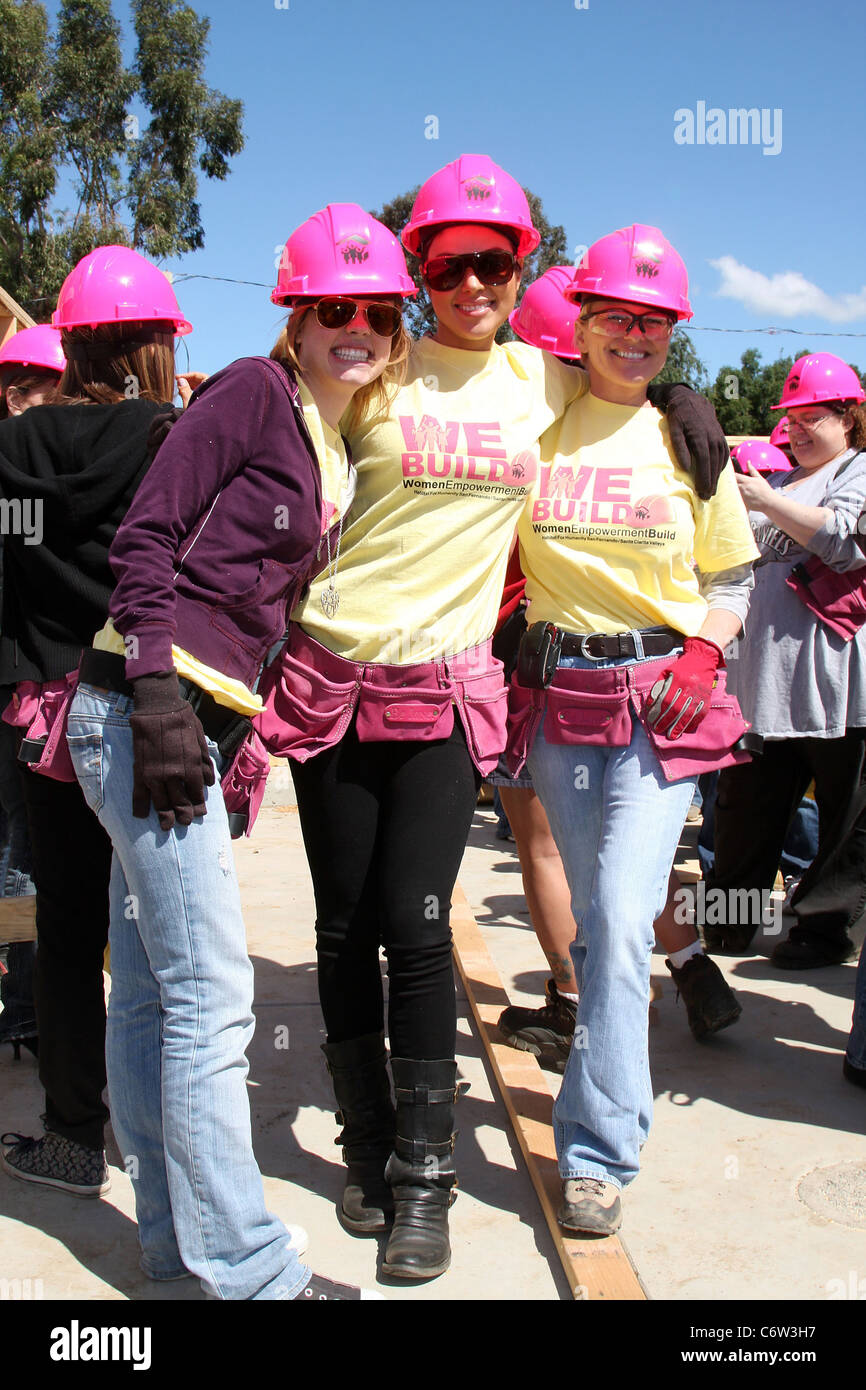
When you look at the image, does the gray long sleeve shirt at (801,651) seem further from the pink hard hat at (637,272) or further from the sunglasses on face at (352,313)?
the sunglasses on face at (352,313)

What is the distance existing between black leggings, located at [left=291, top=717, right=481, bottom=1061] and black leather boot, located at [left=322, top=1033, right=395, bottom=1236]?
0.15 m

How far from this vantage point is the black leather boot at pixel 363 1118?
2705 millimetres

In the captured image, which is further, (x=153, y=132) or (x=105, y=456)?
(x=153, y=132)

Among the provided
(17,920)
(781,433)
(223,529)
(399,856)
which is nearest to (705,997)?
(399,856)

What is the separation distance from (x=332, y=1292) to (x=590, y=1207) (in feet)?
2.07

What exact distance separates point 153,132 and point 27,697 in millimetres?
26287

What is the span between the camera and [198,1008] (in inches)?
87.4

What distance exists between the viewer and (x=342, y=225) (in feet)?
8.11

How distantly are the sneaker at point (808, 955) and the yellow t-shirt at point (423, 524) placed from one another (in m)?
2.70

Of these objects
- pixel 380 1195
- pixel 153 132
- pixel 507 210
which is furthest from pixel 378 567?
pixel 153 132

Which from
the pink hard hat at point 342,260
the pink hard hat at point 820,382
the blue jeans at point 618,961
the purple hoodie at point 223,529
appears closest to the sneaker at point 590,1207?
the blue jeans at point 618,961

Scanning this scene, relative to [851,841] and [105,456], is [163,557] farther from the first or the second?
[851,841]

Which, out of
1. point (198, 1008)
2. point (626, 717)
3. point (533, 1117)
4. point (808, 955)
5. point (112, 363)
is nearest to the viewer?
point (198, 1008)

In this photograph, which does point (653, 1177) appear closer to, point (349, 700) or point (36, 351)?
point (349, 700)
